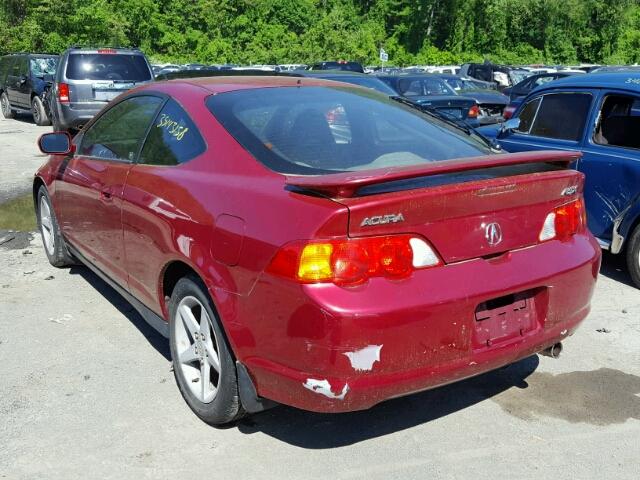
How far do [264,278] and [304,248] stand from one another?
0.80 ft

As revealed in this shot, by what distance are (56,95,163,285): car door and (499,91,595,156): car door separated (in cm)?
371

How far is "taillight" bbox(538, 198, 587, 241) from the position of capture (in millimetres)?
3353

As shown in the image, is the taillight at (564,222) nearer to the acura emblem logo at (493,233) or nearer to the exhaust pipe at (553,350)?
the acura emblem logo at (493,233)

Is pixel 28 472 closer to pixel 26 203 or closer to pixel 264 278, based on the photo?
pixel 264 278

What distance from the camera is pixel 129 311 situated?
515 centimetres

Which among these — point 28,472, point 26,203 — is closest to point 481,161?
point 28,472

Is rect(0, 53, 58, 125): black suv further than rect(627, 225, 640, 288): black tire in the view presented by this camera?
Yes

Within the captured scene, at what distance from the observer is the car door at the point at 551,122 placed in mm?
6203

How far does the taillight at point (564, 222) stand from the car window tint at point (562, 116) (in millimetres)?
2872

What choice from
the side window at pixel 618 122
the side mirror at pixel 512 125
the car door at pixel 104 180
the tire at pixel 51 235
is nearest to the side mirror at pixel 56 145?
the car door at pixel 104 180

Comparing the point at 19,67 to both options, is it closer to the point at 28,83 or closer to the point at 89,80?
the point at 28,83

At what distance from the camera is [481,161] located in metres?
3.11

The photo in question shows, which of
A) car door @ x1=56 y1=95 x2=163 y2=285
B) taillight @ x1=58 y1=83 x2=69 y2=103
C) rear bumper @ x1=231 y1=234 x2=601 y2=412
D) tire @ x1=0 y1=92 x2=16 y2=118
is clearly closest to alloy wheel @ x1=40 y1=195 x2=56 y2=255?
car door @ x1=56 y1=95 x2=163 y2=285

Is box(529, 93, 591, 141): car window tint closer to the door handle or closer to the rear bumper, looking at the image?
the rear bumper
